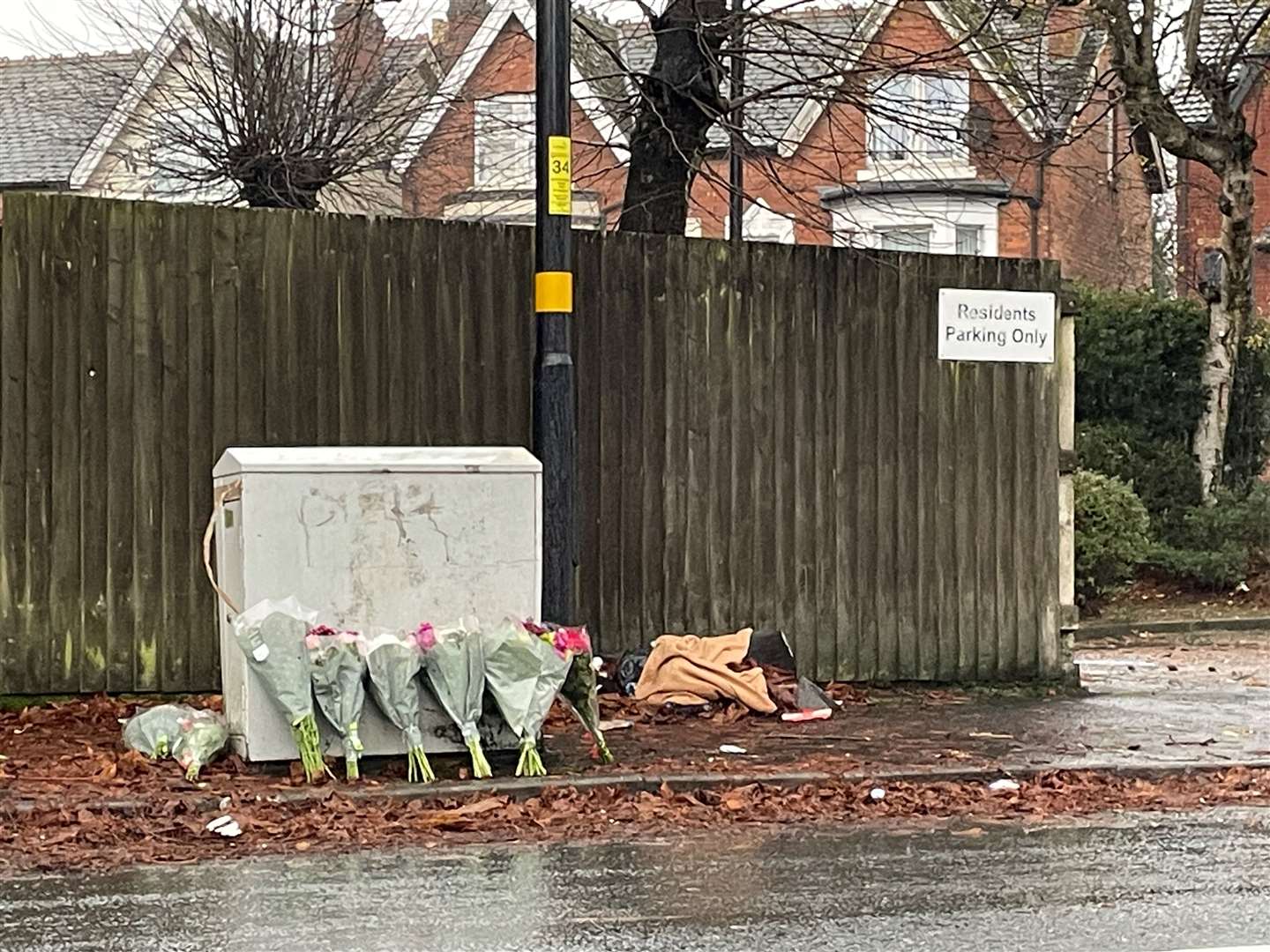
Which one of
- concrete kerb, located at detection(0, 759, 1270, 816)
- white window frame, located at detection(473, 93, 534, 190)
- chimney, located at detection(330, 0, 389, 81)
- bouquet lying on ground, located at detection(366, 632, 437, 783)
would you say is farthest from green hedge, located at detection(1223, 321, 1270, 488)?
bouquet lying on ground, located at detection(366, 632, 437, 783)

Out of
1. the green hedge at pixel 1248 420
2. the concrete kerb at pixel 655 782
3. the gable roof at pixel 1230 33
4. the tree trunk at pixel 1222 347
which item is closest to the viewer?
the concrete kerb at pixel 655 782

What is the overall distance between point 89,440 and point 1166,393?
45.0 ft

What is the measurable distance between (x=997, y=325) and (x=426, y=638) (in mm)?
4861

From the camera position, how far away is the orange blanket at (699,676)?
9.50 m

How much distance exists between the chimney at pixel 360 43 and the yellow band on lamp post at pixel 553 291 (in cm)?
1136

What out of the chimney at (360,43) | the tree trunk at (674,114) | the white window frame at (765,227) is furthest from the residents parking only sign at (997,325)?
the white window frame at (765,227)

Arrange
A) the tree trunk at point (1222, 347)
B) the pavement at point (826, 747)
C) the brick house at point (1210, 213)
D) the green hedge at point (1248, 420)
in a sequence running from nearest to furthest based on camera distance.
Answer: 1. the pavement at point (826, 747)
2. the tree trunk at point (1222, 347)
3. the green hedge at point (1248, 420)
4. the brick house at point (1210, 213)

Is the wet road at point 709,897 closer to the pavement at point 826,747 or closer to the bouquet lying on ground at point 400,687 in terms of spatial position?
the pavement at point 826,747

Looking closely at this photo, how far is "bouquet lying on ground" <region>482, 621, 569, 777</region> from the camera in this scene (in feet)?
25.2

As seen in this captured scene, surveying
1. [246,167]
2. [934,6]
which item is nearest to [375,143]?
[246,167]

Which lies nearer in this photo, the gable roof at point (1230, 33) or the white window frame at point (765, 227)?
the gable roof at point (1230, 33)

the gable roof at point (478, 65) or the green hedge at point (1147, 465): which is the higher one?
the gable roof at point (478, 65)

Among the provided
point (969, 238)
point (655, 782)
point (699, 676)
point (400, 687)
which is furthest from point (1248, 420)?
point (400, 687)

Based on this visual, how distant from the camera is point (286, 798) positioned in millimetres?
7148
